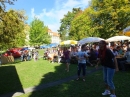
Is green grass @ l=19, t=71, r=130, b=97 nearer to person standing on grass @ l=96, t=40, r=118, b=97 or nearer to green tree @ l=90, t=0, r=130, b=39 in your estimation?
person standing on grass @ l=96, t=40, r=118, b=97

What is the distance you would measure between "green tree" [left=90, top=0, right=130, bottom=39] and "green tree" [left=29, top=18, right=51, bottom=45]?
31639mm

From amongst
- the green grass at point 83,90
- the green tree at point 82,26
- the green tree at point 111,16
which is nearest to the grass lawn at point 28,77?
the green grass at point 83,90

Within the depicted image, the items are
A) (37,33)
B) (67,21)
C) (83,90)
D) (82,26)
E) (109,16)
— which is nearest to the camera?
(83,90)

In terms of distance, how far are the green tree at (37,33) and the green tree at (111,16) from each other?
31639mm

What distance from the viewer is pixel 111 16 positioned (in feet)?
114

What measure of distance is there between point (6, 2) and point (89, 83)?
408 inches

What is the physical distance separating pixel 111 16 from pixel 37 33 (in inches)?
1407

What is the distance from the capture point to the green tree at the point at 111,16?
110 ft

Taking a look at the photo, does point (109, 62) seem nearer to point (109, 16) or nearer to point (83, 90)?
point (83, 90)

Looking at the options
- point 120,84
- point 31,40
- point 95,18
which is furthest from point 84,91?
point 31,40

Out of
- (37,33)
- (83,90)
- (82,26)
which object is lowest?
(83,90)

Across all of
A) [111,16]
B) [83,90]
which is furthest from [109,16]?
[83,90]

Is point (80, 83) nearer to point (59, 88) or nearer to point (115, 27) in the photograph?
point (59, 88)

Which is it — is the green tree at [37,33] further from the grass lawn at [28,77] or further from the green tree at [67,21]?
the grass lawn at [28,77]
